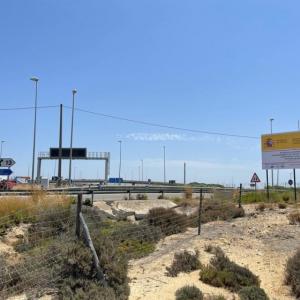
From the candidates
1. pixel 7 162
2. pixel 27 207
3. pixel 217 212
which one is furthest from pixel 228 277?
pixel 7 162

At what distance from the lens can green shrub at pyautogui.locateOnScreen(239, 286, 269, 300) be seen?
29.6 ft

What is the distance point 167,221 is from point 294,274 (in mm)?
7032

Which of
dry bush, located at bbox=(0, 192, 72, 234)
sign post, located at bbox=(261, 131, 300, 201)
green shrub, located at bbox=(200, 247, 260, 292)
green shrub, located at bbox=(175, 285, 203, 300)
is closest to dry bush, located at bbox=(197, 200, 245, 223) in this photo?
dry bush, located at bbox=(0, 192, 72, 234)

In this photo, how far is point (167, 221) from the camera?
17078 millimetres

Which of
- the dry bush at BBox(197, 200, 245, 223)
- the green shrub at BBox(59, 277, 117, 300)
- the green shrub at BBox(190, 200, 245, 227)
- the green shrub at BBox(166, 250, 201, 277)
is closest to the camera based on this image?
the green shrub at BBox(59, 277, 117, 300)

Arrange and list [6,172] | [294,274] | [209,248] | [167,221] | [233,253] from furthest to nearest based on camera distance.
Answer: [6,172], [167,221], [233,253], [209,248], [294,274]

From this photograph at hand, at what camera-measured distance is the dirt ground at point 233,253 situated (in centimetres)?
962

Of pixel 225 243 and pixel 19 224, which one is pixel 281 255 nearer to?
pixel 225 243

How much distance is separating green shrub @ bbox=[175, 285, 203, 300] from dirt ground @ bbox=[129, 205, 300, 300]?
21 cm

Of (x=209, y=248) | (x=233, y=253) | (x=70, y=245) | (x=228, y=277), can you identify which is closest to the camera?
(x=70, y=245)

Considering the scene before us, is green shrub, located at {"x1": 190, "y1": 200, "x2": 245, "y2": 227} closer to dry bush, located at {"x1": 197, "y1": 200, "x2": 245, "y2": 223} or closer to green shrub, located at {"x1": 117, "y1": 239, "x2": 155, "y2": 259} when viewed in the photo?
dry bush, located at {"x1": 197, "y1": 200, "x2": 245, "y2": 223}

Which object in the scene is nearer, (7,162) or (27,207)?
(27,207)

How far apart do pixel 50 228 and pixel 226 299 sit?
5.33 metres

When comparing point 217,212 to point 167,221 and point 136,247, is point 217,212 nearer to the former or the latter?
point 167,221
